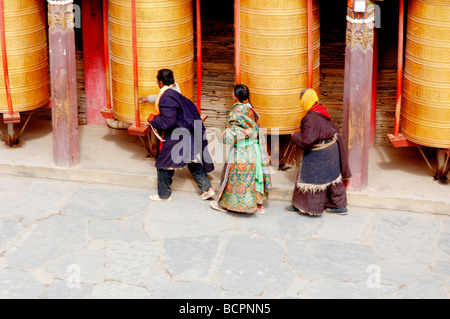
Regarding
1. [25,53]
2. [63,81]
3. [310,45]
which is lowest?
[63,81]

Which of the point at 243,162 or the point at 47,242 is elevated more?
the point at 243,162

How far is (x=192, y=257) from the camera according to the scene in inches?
297

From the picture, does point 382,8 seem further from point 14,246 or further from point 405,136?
point 14,246

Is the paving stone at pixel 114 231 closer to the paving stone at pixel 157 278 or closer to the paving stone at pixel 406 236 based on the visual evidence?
the paving stone at pixel 157 278

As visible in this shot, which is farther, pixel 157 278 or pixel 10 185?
pixel 10 185

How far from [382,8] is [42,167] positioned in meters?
4.01

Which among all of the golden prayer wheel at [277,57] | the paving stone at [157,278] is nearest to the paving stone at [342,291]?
the paving stone at [157,278]

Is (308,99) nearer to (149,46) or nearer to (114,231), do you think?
(149,46)

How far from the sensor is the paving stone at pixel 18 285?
6.96m

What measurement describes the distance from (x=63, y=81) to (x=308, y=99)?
8.49 feet

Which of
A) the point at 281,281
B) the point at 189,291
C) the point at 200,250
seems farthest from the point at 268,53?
the point at 189,291

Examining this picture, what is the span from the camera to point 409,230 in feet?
26.3

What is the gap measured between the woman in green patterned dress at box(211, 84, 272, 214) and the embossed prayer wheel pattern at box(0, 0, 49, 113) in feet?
8.06

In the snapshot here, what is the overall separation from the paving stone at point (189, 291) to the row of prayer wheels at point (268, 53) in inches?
83.9
